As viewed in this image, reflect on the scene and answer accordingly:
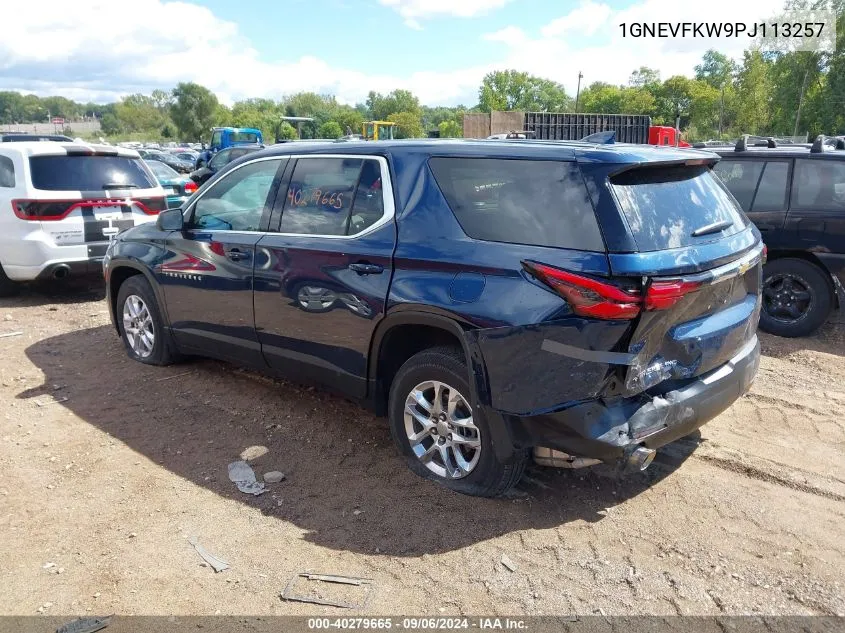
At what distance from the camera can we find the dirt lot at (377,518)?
2.99 metres

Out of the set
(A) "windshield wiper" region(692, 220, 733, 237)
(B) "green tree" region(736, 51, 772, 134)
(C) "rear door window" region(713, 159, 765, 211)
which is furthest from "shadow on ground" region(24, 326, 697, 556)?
(B) "green tree" region(736, 51, 772, 134)

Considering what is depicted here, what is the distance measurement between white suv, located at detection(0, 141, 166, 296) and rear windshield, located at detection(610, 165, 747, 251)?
672 cm

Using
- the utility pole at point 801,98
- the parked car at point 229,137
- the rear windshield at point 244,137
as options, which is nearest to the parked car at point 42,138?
the parked car at point 229,137

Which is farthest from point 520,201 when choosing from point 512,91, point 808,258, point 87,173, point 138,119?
point 138,119

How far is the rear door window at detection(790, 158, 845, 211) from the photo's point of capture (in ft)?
20.8

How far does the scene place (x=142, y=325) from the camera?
19.3ft

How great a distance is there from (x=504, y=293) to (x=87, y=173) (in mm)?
6657

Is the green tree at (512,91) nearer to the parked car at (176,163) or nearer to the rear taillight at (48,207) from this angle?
the parked car at (176,163)

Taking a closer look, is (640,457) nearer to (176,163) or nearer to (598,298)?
(598,298)

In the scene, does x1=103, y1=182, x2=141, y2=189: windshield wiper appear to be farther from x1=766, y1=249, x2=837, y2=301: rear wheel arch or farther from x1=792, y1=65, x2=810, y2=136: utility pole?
x1=792, y1=65, x2=810, y2=136: utility pole

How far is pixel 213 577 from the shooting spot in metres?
3.14

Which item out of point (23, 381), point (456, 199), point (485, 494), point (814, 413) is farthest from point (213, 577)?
point (814, 413)

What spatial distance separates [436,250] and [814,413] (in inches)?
123

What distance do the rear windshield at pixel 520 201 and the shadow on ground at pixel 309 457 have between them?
1323 millimetres
